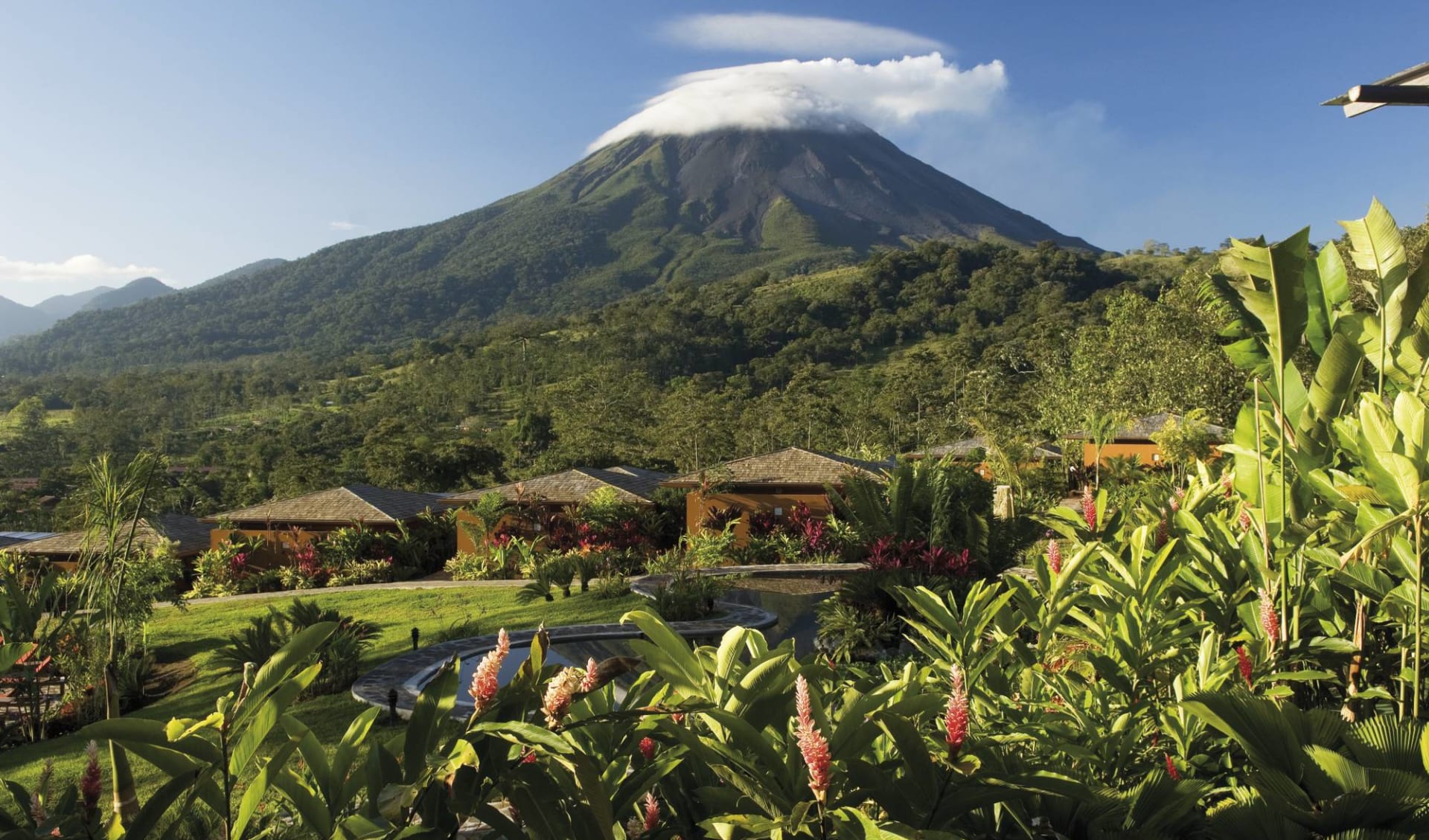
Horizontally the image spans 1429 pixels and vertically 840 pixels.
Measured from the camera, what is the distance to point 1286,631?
2191mm

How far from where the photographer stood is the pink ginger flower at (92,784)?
1.45 metres

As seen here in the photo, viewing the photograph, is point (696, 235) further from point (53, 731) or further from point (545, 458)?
point (53, 731)

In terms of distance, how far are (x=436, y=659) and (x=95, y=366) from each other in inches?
4505

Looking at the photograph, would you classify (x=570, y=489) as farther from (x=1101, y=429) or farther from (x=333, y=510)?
(x=1101, y=429)

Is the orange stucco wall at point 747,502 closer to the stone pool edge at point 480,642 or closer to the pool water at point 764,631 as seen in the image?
the pool water at point 764,631

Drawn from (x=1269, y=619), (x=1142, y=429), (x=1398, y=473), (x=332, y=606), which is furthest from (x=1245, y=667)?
(x=1142, y=429)

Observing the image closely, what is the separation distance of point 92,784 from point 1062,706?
1.96 m

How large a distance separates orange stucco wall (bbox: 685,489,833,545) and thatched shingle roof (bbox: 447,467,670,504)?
1.13 meters

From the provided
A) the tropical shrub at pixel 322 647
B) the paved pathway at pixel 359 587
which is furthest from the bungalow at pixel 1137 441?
the tropical shrub at pixel 322 647

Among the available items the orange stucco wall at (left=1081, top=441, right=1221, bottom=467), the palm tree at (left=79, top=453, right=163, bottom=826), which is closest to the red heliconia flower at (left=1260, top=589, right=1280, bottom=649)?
the palm tree at (left=79, top=453, right=163, bottom=826)

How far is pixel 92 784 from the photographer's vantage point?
4.86 ft

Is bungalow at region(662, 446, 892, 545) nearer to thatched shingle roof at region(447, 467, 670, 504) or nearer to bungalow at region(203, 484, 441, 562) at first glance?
thatched shingle roof at region(447, 467, 670, 504)

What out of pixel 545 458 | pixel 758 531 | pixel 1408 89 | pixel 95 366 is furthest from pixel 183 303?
pixel 1408 89

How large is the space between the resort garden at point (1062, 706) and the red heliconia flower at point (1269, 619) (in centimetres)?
3
